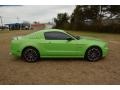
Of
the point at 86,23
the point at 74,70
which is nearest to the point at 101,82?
the point at 74,70

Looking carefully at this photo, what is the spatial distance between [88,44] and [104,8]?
2696cm

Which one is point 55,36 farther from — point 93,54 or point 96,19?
point 96,19

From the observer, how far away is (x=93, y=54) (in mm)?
9508

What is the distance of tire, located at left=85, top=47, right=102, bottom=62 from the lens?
373 inches

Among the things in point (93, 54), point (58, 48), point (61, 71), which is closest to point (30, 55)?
point (58, 48)

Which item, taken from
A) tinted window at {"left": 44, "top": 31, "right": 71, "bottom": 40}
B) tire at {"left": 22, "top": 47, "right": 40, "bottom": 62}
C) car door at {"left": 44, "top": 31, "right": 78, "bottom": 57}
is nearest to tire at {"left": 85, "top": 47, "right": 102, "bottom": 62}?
car door at {"left": 44, "top": 31, "right": 78, "bottom": 57}

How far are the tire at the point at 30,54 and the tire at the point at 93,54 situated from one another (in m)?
2.04

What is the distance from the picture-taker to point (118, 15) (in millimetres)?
34688

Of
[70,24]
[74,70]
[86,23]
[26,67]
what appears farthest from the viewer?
[70,24]

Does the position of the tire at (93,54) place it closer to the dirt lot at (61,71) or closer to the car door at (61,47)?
the dirt lot at (61,71)

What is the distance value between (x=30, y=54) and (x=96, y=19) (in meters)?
27.9
